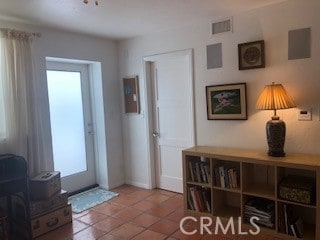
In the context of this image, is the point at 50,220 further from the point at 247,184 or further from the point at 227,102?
the point at 227,102

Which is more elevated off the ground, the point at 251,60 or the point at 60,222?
the point at 251,60

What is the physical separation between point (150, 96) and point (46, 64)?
1.49 m

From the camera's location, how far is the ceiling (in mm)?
2557

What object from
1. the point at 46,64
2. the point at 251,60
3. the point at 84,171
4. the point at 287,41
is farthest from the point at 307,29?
the point at 84,171

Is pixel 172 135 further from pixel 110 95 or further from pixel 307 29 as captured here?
pixel 307 29

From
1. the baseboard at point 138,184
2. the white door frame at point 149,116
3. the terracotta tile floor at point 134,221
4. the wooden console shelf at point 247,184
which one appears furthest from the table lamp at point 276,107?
the baseboard at point 138,184

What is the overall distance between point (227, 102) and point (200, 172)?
2.92ft

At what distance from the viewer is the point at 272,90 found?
102 inches

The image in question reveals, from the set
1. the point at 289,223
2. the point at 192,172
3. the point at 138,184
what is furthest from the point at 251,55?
the point at 138,184

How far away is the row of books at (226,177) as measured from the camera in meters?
2.88

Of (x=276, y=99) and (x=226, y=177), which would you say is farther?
(x=226, y=177)

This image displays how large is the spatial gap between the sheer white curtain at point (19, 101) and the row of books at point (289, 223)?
2703 mm

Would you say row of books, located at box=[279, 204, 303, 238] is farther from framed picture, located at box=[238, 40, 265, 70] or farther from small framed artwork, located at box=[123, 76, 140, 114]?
small framed artwork, located at box=[123, 76, 140, 114]

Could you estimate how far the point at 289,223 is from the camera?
2547 millimetres
